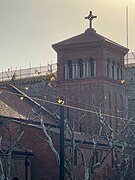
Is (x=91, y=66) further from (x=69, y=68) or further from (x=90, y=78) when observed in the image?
(x=69, y=68)

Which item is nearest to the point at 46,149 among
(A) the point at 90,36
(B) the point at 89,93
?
(B) the point at 89,93

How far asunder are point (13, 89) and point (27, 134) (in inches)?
300

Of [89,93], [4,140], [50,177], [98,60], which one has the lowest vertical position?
[50,177]

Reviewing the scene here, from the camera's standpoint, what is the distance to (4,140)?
36.2m

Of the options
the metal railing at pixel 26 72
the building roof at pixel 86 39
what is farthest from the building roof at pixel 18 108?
Answer: the metal railing at pixel 26 72

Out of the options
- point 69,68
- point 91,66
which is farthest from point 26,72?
point 91,66

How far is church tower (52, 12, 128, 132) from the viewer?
163ft

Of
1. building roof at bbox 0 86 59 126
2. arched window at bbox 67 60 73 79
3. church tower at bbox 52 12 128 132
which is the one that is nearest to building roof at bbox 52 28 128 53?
church tower at bbox 52 12 128 132

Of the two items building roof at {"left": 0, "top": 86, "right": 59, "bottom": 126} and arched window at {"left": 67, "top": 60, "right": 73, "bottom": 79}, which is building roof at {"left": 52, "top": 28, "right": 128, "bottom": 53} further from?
building roof at {"left": 0, "top": 86, "right": 59, "bottom": 126}

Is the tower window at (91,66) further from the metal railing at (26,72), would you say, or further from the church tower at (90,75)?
the metal railing at (26,72)

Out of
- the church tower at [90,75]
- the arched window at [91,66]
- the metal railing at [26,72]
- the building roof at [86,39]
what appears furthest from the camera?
the metal railing at [26,72]

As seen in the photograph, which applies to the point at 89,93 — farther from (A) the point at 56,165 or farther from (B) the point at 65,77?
(A) the point at 56,165

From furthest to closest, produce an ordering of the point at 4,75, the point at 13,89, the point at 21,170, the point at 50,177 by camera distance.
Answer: the point at 4,75 < the point at 13,89 < the point at 50,177 < the point at 21,170

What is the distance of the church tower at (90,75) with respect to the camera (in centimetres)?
4966
